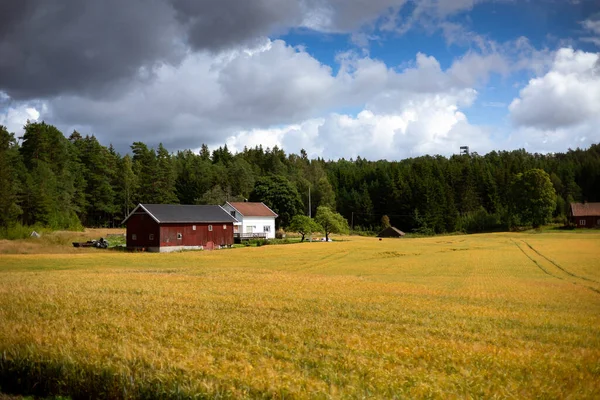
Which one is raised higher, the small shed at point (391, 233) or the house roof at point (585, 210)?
the house roof at point (585, 210)

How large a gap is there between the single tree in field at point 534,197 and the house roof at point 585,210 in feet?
41.3

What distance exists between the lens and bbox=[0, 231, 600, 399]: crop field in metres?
8.62

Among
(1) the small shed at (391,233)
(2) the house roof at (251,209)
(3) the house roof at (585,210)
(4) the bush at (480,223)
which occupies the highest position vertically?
(2) the house roof at (251,209)

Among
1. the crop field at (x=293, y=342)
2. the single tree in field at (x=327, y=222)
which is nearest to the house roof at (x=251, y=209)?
the single tree in field at (x=327, y=222)

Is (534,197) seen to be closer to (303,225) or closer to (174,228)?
(303,225)

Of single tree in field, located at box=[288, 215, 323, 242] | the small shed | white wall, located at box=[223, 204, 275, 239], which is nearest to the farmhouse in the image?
the small shed

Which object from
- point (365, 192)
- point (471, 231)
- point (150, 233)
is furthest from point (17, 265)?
point (365, 192)

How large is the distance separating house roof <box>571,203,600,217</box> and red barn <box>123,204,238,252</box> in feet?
288

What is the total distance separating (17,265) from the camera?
39.7m

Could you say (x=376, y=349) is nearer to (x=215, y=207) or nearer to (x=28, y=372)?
(x=28, y=372)

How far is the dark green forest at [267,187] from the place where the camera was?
84.6 meters

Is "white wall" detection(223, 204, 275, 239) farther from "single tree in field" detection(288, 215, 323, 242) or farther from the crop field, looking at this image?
the crop field

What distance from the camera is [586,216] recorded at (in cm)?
11100

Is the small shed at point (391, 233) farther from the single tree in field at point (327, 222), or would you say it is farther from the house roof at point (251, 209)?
the house roof at point (251, 209)
